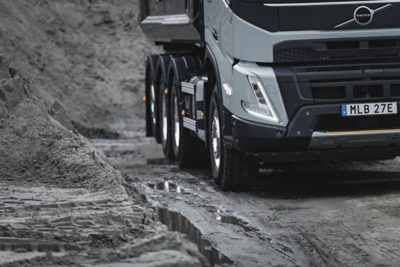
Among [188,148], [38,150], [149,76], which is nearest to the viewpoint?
[38,150]

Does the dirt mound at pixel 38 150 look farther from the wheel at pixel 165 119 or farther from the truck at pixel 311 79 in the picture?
the wheel at pixel 165 119

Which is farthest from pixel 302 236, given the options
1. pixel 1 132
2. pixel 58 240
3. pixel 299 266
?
pixel 1 132

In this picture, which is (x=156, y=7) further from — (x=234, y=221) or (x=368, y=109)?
(x=234, y=221)

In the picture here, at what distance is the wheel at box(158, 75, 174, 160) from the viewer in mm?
17297

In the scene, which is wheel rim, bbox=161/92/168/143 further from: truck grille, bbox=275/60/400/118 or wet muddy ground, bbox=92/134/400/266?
truck grille, bbox=275/60/400/118

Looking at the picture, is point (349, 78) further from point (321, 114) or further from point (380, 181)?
point (380, 181)

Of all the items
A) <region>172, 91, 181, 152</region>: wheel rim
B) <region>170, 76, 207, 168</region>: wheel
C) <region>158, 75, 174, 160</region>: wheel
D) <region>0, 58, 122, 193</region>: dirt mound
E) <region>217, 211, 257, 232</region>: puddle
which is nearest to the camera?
<region>217, 211, 257, 232</region>: puddle

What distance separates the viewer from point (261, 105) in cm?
1253

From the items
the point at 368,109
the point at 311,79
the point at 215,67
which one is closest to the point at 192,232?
the point at 311,79

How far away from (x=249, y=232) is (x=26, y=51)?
56.3 feet

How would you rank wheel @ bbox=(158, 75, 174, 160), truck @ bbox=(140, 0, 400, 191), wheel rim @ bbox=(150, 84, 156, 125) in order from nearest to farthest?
truck @ bbox=(140, 0, 400, 191) < wheel @ bbox=(158, 75, 174, 160) < wheel rim @ bbox=(150, 84, 156, 125)

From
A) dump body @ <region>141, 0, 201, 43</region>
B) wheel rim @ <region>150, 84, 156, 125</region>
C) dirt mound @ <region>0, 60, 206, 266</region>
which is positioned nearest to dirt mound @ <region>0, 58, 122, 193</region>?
dirt mound @ <region>0, 60, 206, 266</region>

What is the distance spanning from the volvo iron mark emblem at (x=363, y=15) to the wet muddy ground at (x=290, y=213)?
5.55 ft

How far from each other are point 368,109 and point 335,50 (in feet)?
2.19
